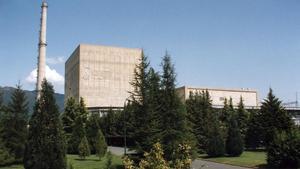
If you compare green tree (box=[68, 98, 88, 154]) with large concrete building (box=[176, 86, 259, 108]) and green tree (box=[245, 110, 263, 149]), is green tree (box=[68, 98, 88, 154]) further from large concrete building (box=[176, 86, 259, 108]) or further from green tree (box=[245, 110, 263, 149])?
large concrete building (box=[176, 86, 259, 108])

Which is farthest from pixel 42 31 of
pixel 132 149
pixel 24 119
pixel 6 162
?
pixel 132 149

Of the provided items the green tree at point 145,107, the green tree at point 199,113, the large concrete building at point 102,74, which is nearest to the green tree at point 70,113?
the green tree at point 199,113

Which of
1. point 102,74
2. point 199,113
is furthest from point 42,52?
point 199,113

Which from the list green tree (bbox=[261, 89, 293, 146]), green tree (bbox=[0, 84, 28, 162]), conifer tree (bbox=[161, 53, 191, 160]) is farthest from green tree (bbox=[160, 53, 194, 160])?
green tree (bbox=[261, 89, 293, 146])

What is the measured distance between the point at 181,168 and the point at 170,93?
21385 millimetres

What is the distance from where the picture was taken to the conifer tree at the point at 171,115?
29.3 metres

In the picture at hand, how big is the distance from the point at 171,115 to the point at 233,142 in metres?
13.1

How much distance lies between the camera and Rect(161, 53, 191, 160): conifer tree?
2934cm

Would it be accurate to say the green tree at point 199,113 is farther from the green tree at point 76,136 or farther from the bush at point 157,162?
the bush at point 157,162

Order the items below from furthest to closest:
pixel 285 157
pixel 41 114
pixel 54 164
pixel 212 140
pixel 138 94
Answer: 1. pixel 212 140
2. pixel 138 94
3. pixel 285 157
4. pixel 41 114
5. pixel 54 164

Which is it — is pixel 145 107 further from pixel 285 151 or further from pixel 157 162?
pixel 157 162

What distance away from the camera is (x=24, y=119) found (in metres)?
36.8

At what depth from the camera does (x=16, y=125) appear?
35.9 m

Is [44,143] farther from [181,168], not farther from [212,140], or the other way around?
[212,140]
